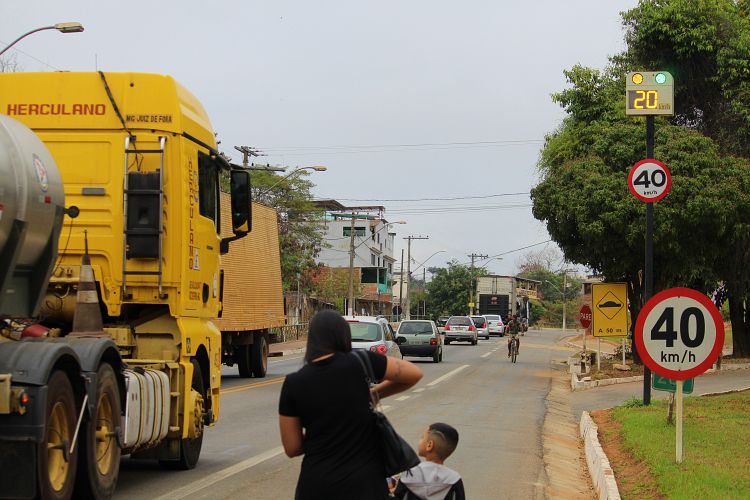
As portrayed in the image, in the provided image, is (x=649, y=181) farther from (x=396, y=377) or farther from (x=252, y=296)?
(x=252, y=296)

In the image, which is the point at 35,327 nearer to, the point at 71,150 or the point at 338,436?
the point at 71,150

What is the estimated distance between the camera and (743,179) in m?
27.0

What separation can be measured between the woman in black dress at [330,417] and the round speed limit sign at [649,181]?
1101 centimetres

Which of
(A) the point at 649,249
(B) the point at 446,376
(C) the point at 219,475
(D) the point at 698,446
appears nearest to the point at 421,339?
(B) the point at 446,376

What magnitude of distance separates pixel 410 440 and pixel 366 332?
10234mm

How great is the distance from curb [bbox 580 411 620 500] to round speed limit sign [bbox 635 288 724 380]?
3.76 feet

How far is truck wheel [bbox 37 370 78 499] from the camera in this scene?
6297mm

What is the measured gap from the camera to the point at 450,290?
360 ft

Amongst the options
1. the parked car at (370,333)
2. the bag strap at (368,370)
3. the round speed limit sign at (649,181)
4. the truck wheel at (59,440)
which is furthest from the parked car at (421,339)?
the bag strap at (368,370)

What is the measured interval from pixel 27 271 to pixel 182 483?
11.2 ft

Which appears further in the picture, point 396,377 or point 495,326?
point 495,326

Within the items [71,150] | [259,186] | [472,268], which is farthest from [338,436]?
[472,268]

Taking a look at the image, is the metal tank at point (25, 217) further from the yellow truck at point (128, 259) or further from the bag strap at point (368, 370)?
the bag strap at point (368, 370)

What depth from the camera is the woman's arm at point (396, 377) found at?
4656 millimetres
